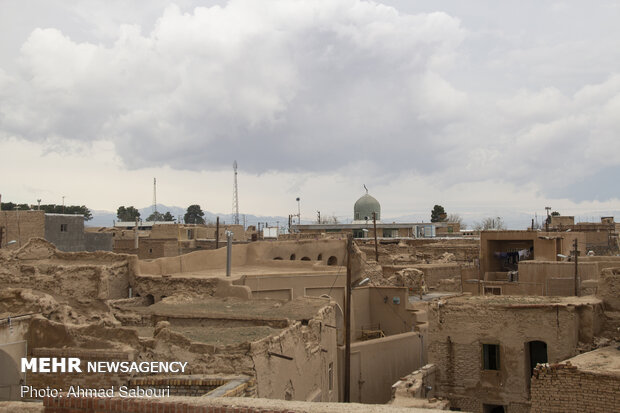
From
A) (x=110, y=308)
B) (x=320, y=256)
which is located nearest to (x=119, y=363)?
(x=110, y=308)

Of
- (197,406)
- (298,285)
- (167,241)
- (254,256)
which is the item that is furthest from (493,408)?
(167,241)

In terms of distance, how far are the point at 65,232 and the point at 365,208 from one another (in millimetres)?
33513

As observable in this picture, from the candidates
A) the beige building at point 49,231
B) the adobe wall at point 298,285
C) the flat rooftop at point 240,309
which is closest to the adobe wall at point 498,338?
the flat rooftop at point 240,309

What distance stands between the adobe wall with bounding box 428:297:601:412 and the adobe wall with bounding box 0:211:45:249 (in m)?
25.5

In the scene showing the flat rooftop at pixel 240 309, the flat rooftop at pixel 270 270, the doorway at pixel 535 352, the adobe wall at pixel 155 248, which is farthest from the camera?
the adobe wall at pixel 155 248

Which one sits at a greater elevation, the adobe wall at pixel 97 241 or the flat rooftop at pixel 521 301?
the adobe wall at pixel 97 241

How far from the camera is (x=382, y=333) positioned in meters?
24.4

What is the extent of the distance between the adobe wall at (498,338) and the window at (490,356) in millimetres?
103

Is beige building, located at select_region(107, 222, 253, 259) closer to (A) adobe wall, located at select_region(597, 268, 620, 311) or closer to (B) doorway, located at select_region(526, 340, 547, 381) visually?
(B) doorway, located at select_region(526, 340, 547, 381)

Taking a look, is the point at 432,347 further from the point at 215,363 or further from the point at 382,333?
the point at 382,333

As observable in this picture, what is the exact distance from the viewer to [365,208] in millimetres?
63438

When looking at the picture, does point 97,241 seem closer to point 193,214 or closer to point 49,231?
point 49,231

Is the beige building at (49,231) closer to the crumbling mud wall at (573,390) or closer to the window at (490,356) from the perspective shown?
the window at (490,356)

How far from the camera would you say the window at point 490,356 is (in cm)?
1552
